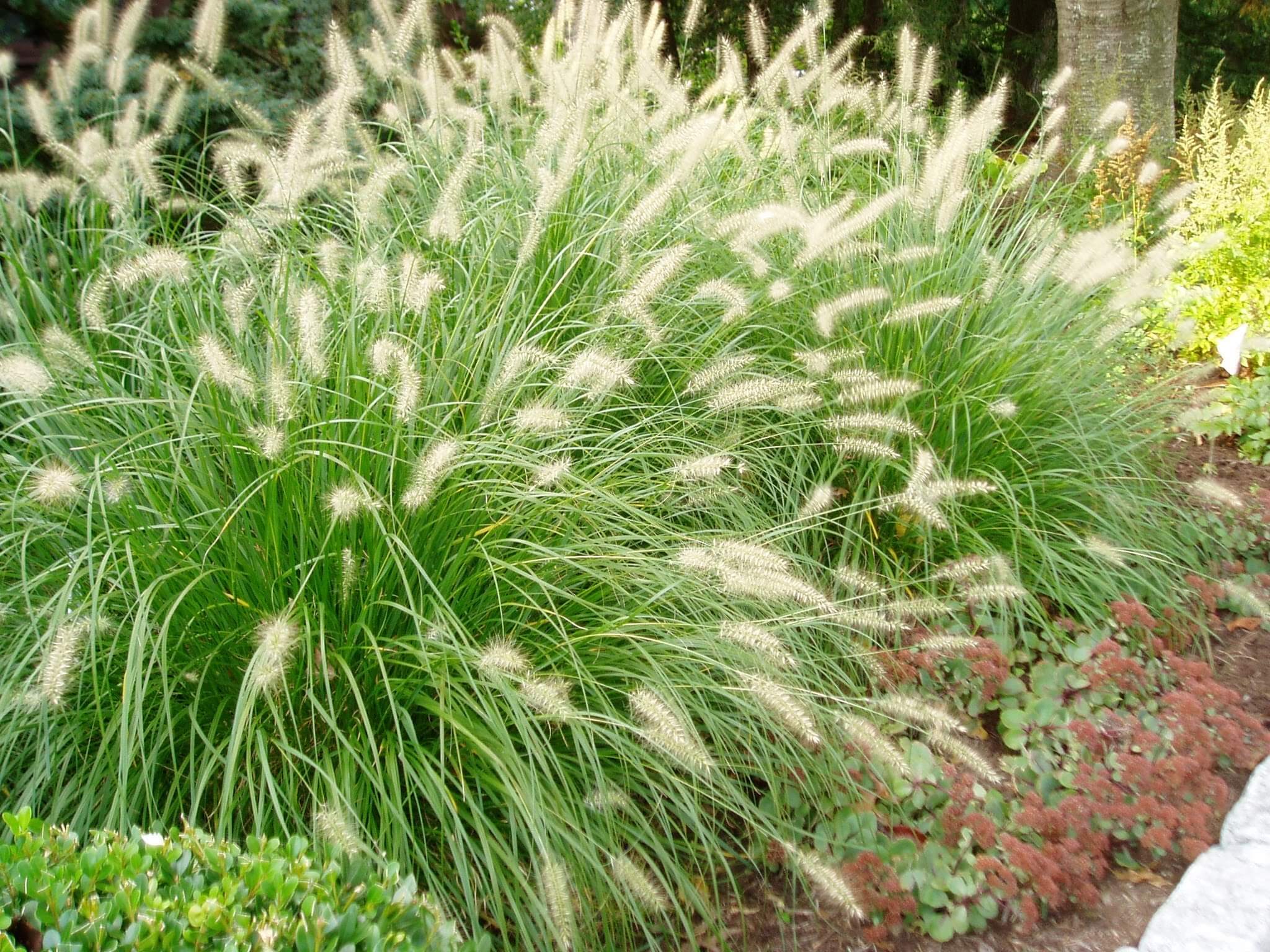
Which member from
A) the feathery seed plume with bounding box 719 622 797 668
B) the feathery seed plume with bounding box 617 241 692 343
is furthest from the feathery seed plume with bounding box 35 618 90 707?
the feathery seed plume with bounding box 617 241 692 343

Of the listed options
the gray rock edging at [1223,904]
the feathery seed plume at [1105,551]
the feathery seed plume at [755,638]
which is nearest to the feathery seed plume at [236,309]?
the feathery seed plume at [755,638]

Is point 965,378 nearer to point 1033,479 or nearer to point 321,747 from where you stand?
point 1033,479

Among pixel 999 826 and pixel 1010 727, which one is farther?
pixel 1010 727

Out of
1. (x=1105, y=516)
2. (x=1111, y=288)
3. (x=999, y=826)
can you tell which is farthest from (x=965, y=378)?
(x=999, y=826)

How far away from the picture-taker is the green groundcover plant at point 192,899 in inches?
65.7

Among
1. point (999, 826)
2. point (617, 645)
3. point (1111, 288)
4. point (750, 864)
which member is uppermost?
point (1111, 288)

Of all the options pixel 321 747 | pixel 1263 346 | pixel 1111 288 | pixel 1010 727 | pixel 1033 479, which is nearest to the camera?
pixel 321 747

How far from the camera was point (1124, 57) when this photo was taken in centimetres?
724

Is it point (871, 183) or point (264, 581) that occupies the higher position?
point (871, 183)

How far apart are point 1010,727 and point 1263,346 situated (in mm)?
2149

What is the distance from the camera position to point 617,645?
3049mm

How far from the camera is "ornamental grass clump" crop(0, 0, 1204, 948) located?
265cm

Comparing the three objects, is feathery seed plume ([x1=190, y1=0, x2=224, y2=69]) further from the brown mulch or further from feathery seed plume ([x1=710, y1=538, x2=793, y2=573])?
the brown mulch

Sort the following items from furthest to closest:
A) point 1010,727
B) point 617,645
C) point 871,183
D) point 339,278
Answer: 1. point 871,183
2. point 339,278
3. point 1010,727
4. point 617,645
